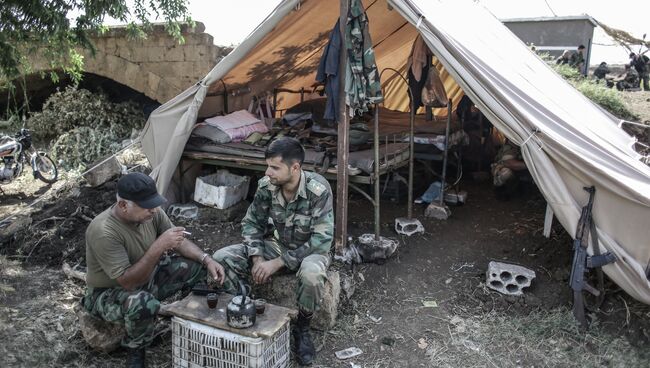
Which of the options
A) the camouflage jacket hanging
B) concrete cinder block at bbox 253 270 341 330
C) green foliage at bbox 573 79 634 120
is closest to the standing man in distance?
green foliage at bbox 573 79 634 120

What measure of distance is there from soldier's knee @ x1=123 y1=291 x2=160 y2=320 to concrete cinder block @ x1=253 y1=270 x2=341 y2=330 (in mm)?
980

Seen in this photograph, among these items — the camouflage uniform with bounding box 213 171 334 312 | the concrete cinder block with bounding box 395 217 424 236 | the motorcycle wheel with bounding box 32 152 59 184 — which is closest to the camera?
the camouflage uniform with bounding box 213 171 334 312

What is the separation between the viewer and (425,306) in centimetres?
430

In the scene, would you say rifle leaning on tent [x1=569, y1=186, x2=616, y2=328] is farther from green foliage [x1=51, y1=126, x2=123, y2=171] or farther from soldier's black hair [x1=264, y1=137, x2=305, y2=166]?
green foliage [x1=51, y1=126, x2=123, y2=171]

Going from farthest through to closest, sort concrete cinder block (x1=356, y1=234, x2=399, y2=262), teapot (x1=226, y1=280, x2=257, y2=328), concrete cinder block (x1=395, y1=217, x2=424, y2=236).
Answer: concrete cinder block (x1=395, y1=217, x2=424, y2=236), concrete cinder block (x1=356, y1=234, x2=399, y2=262), teapot (x1=226, y1=280, x2=257, y2=328)

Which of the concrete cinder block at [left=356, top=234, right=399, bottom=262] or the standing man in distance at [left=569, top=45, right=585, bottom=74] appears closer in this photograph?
the concrete cinder block at [left=356, top=234, right=399, bottom=262]

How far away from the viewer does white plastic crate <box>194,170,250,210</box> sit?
5.80 m

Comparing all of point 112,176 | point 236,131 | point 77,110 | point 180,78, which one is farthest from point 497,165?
point 77,110

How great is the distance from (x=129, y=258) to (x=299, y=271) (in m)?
1.06

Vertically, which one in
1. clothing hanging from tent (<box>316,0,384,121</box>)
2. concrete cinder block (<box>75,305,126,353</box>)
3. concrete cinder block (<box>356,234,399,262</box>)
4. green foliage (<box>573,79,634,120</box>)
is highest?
clothing hanging from tent (<box>316,0,384,121</box>)

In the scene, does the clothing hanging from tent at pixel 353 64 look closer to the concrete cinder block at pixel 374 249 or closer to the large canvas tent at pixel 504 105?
the large canvas tent at pixel 504 105

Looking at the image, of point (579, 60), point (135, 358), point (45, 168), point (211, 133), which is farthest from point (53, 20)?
point (579, 60)

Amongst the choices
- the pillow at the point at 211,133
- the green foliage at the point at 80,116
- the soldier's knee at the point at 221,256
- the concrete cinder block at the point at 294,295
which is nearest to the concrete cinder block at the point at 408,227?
the concrete cinder block at the point at 294,295

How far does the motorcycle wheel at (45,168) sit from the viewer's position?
8102 millimetres
